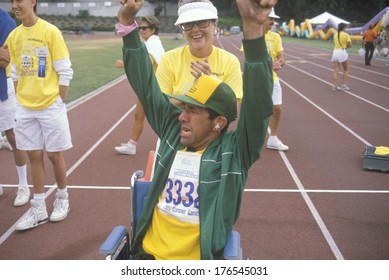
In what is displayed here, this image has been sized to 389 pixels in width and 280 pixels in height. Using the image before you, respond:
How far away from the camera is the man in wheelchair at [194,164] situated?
1.98 meters

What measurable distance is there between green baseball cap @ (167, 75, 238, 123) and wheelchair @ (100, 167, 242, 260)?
2.05ft

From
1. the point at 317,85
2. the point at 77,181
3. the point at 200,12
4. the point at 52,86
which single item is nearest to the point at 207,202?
the point at 200,12

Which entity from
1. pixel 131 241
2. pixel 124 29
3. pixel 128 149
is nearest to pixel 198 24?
pixel 124 29

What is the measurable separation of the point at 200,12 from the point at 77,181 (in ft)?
9.55

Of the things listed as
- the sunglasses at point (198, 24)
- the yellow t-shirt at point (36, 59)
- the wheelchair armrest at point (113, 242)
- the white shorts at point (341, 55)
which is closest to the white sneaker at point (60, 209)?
the yellow t-shirt at point (36, 59)

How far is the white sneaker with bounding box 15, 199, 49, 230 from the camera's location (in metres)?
3.63

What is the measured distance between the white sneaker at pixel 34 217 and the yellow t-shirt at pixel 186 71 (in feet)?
5.61

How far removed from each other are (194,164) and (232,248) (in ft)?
1.52

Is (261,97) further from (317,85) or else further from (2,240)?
(317,85)

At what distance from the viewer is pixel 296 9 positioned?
5644cm

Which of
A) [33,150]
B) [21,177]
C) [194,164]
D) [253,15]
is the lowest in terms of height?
[21,177]

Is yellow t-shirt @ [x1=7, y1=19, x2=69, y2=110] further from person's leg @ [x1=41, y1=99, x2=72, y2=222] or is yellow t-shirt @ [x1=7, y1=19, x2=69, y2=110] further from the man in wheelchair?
the man in wheelchair

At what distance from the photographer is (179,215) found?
2088 millimetres

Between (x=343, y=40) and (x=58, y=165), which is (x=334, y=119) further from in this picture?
(x=58, y=165)
